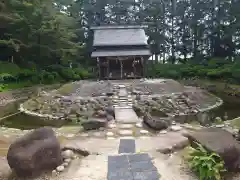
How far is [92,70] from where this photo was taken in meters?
34.0

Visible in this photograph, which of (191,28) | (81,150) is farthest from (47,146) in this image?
(191,28)

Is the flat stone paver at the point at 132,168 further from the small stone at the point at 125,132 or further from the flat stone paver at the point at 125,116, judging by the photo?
the flat stone paver at the point at 125,116

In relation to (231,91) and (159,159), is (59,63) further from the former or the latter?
(159,159)

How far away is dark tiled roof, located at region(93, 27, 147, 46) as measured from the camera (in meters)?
24.1

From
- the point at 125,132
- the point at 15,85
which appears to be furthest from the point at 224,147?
the point at 15,85

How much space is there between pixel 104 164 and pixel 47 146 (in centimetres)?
134

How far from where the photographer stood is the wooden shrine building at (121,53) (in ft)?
74.2

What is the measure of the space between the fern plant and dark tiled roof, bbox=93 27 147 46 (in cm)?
1983

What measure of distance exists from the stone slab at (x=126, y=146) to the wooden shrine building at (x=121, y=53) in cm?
1583

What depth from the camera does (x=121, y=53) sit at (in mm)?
22625

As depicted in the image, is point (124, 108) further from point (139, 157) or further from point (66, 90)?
point (139, 157)

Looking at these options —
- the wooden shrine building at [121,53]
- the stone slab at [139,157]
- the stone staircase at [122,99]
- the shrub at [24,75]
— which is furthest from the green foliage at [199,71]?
the stone slab at [139,157]

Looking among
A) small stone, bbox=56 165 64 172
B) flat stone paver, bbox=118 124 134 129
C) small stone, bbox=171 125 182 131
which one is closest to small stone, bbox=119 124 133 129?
flat stone paver, bbox=118 124 134 129

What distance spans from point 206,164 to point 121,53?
18834 mm
